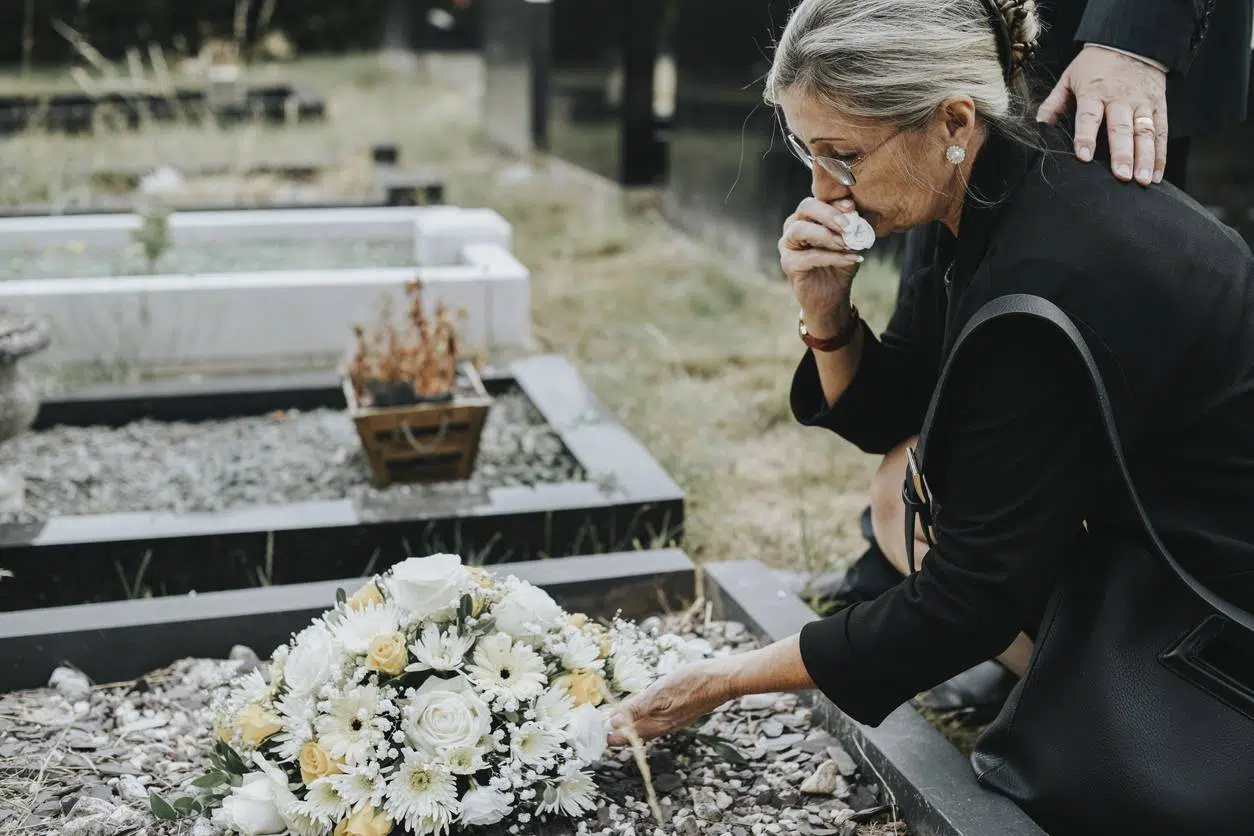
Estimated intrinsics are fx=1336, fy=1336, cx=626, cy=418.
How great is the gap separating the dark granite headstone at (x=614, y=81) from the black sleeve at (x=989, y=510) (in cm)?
717

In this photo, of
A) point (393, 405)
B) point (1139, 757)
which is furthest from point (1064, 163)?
point (393, 405)

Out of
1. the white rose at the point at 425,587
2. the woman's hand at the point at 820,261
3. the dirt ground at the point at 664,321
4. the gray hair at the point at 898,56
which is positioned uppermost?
the gray hair at the point at 898,56

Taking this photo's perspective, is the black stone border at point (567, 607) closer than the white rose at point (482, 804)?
No

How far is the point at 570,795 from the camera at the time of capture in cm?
203

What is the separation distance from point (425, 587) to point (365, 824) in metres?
0.35

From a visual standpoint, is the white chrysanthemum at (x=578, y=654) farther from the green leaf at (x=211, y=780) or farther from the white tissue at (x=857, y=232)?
the white tissue at (x=857, y=232)

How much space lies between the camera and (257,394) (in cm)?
430

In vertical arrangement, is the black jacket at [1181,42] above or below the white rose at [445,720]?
above

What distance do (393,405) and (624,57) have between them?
577 centimetres

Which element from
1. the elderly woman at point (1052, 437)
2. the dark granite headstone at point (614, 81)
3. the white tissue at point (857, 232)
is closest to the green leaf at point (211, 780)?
the elderly woman at point (1052, 437)

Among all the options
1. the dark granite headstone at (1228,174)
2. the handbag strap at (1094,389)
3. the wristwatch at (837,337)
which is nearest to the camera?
the handbag strap at (1094,389)

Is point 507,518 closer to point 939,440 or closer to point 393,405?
point 393,405

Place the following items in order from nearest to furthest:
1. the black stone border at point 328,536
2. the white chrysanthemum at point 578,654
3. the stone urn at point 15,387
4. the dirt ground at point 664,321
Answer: the white chrysanthemum at point 578,654
the black stone border at point 328,536
the stone urn at point 15,387
the dirt ground at point 664,321

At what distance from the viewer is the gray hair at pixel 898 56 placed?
1702 millimetres
